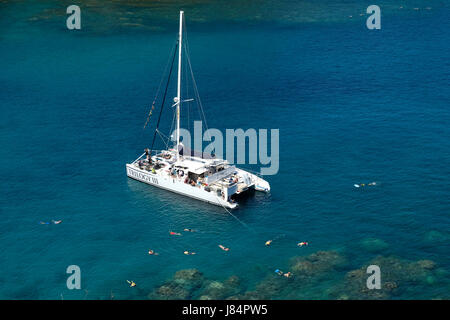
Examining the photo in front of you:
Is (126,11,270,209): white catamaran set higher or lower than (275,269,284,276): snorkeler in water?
higher

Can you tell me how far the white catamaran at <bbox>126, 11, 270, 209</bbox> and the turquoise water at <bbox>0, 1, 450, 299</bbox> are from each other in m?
2.16

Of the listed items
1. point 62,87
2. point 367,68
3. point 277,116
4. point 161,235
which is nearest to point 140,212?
point 161,235

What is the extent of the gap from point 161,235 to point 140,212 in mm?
9289

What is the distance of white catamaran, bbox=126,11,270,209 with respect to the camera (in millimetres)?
109062

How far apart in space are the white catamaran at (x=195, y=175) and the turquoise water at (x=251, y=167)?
7.09 feet

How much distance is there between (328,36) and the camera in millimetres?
198375

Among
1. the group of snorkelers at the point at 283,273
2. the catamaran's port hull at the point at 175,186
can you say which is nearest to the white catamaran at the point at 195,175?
the catamaran's port hull at the point at 175,186

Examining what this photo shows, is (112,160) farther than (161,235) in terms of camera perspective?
Yes

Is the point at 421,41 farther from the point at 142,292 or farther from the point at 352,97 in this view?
the point at 142,292
